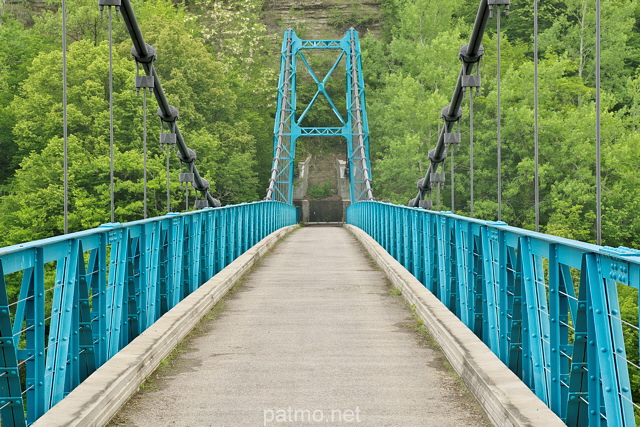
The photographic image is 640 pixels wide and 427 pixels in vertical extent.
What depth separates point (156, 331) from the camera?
7633 mm

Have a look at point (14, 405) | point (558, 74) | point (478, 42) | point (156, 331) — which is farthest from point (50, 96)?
point (14, 405)

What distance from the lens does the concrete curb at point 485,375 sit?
15.8ft

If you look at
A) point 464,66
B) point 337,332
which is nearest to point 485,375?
point 337,332

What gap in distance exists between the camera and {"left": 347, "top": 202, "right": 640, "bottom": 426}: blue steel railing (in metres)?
3.88

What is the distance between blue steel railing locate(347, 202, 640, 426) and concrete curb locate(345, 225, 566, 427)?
111mm

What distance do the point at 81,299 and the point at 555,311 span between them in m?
2.80

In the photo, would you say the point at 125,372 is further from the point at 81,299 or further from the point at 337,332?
the point at 337,332

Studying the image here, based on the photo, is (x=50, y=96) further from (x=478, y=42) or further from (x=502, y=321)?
(x=502, y=321)

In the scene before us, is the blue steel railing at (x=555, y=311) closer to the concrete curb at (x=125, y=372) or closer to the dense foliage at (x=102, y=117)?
the concrete curb at (x=125, y=372)

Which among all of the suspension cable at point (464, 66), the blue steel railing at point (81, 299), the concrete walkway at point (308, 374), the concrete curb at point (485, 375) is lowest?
the concrete walkway at point (308, 374)

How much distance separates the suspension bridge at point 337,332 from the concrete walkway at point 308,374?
2 centimetres

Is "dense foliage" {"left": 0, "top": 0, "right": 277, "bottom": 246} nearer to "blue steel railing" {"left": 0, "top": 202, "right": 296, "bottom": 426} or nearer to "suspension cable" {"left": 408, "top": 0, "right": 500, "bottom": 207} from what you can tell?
"suspension cable" {"left": 408, "top": 0, "right": 500, "bottom": 207}

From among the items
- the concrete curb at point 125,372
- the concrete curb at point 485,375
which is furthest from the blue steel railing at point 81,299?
the concrete curb at point 485,375

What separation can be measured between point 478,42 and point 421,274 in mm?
6612
